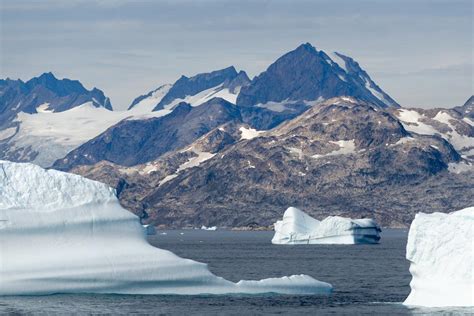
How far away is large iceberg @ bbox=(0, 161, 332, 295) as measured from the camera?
8519 centimetres

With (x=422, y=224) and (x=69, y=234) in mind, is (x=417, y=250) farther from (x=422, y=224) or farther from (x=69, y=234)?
(x=69, y=234)

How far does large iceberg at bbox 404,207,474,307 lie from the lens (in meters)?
80.0

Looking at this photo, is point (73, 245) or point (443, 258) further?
point (73, 245)

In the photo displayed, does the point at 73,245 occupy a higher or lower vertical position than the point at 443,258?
higher

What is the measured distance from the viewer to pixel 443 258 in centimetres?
8112

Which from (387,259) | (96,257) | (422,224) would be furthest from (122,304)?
(387,259)

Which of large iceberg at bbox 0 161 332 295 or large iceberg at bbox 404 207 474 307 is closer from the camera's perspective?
large iceberg at bbox 404 207 474 307

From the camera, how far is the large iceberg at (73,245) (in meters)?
85.2

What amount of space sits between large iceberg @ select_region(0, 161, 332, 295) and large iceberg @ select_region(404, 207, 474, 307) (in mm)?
17184

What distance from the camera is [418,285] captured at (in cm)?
8356

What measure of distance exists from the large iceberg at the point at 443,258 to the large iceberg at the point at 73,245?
17.2 metres

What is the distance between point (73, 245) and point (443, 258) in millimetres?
27612

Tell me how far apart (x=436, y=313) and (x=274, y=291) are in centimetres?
2158

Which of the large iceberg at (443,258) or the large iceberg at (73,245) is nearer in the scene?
the large iceberg at (443,258)
